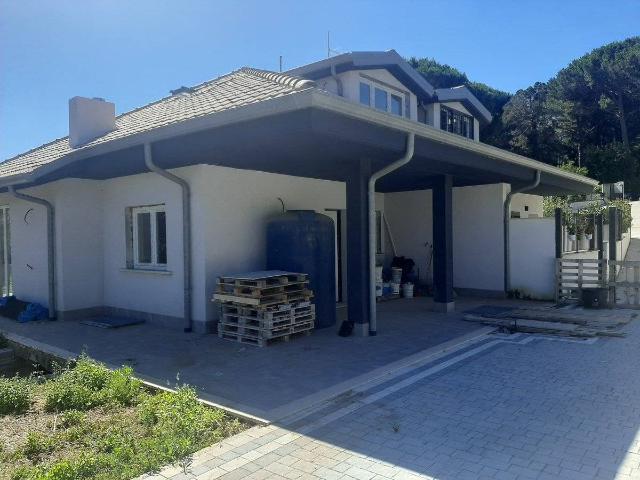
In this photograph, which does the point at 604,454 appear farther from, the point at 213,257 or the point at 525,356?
the point at 213,257

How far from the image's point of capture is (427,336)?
8.22m

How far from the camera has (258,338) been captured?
7.68 m

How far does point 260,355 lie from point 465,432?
3459 millimetres

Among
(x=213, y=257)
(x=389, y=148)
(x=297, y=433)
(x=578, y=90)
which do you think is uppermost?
(x=578, y=90)

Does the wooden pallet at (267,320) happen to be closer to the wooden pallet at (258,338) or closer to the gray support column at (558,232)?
the wooden pallet at (258,338)

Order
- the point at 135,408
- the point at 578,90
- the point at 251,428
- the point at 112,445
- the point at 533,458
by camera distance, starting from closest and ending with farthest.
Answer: the point at 533,458 < the point at 112,445 < the point at 251,428 < the point at 135,408 < the point at 578,90

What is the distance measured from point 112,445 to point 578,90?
166 ft

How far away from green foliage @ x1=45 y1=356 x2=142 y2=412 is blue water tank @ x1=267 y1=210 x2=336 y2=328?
3707 millimetres

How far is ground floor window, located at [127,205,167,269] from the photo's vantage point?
947 centimetres

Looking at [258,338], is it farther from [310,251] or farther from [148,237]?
[148,237]

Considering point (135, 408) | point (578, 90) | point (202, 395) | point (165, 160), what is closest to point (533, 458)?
point (202, 395)

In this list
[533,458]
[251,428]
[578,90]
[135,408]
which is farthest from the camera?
[578,90]

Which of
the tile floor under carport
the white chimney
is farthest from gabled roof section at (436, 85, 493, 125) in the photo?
the white chimney

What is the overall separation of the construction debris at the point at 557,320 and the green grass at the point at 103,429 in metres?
6.07
